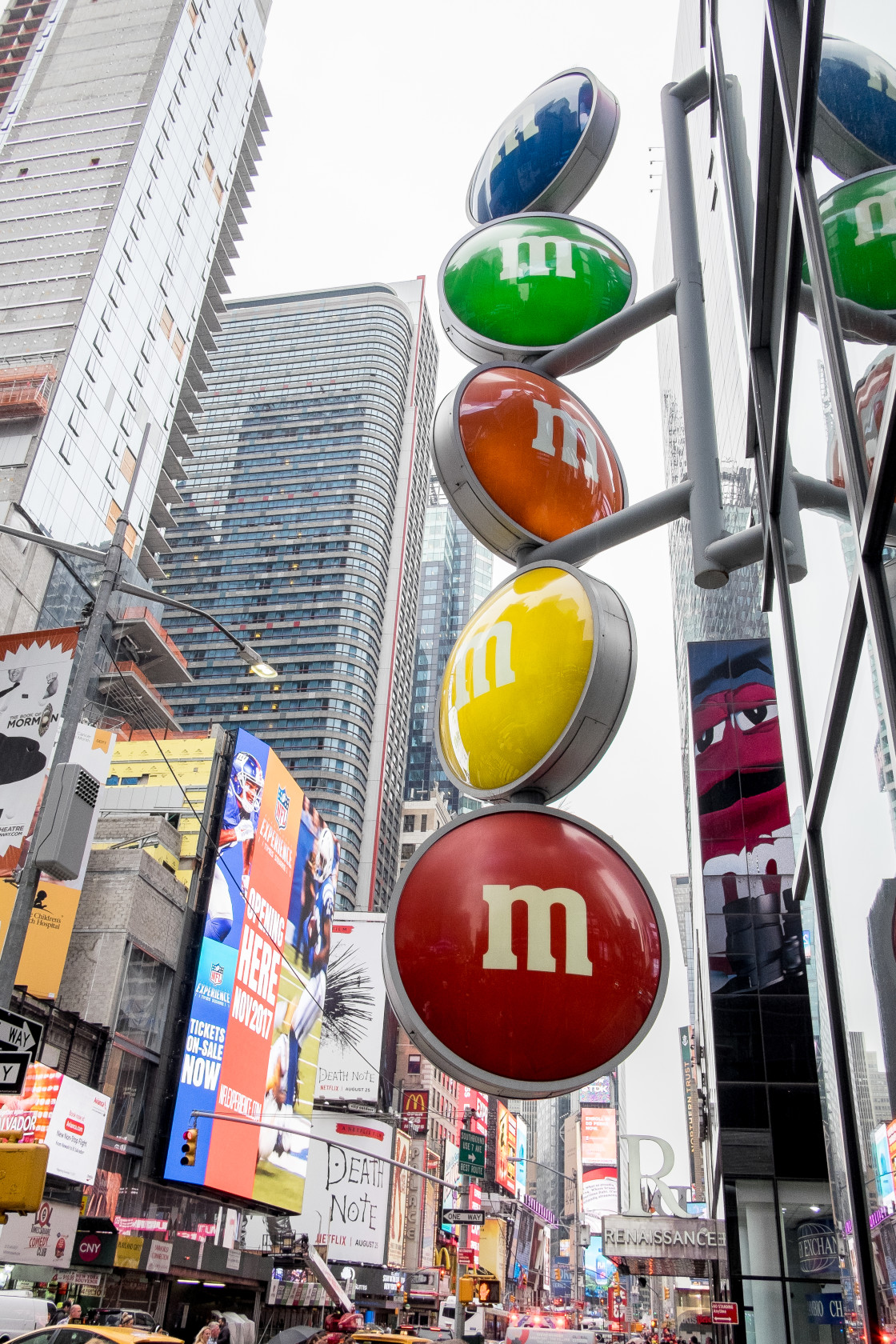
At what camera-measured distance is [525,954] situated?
9.03ft

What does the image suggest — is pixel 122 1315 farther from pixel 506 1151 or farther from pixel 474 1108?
pixel 506 1151

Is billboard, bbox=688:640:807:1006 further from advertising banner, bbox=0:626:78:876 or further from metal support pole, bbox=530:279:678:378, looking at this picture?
metal support pole, bbox=530:279:678:378

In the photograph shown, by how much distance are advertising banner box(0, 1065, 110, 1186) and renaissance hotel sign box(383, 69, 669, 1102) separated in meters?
26.3

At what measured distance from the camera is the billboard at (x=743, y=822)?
23.1m

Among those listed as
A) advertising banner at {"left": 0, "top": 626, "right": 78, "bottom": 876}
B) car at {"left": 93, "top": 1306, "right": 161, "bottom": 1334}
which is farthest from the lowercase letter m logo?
car at {"left": 93, "top": 1306, "right": 161, "bottom": 1334}

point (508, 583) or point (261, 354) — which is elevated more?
point (261, 354)

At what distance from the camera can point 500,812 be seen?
301 centimetres

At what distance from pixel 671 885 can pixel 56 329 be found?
11011 centimetres

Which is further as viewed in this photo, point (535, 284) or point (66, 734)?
point (66, 734)

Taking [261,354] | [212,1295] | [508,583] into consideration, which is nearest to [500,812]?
[508,583]

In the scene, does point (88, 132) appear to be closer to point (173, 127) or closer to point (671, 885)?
point (173, 127)

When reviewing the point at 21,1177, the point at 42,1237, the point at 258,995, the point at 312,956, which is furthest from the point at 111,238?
the point at 21,1177

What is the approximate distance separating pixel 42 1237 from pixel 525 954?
24895 millimetres

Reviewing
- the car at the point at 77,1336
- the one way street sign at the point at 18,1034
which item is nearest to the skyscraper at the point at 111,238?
the car at the point at 77,1336
